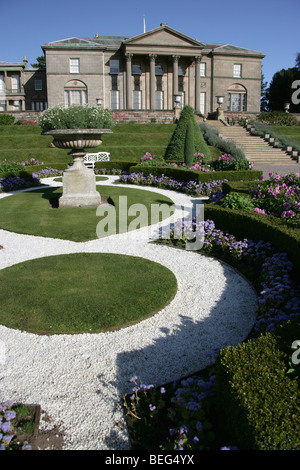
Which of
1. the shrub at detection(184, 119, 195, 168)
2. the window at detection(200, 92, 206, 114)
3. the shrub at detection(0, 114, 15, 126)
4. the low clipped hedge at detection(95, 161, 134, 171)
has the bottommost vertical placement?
the low clipped hedge at detection(95, 161, 134, 171)

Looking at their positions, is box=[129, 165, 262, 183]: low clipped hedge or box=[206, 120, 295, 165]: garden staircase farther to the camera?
box=[206, 120, 295, 165]: garden staircase

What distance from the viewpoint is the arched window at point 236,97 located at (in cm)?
4434

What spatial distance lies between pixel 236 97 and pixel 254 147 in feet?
65.6

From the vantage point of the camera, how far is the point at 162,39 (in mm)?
→ 38781

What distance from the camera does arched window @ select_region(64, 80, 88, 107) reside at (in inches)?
1615

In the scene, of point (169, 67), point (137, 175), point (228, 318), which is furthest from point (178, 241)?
point (169, 67)

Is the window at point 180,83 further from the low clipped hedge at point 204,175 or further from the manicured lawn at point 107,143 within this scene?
the low clipped hedge at point 204,175

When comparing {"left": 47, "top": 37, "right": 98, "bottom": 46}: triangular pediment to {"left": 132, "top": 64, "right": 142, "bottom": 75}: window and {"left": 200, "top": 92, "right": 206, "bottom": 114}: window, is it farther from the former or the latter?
{"left": 200, "top": 92, "right": 206, "bottom": 114}: window

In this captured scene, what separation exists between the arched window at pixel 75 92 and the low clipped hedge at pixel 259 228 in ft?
120

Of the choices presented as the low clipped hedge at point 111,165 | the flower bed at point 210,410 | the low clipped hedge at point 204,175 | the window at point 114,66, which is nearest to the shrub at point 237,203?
the flower bed at point 210,410

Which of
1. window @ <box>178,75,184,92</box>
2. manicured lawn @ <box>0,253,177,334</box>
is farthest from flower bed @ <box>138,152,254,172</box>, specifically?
window @ <box>178,75,184,92</box>

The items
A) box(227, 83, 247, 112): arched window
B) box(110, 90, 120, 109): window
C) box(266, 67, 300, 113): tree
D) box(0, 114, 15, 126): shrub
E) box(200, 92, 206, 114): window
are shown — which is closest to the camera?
box(0, 114, 15, 126): shrub

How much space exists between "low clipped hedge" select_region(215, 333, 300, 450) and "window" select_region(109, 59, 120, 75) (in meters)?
42.9

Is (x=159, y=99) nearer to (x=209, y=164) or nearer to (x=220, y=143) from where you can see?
(x=220, y=143)
